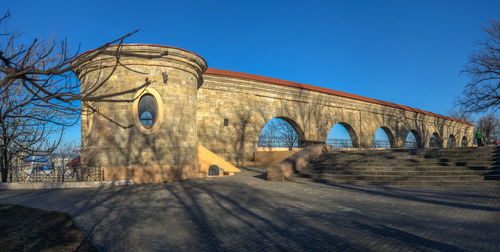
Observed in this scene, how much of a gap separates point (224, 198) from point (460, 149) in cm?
1039

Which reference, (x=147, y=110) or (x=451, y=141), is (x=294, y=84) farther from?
(x=451, y=141)

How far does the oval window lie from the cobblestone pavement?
12.5 feet

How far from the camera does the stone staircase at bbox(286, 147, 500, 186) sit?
10.1 metres

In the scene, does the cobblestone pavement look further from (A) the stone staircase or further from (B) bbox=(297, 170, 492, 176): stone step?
(B) bbox=(297, 170, 492, 176): stone step

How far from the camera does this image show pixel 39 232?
5.32 metres

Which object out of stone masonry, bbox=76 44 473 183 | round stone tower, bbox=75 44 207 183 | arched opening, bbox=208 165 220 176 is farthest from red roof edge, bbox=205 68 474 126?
arched opening, bbox=208 165 220 176

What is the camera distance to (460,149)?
12.7m

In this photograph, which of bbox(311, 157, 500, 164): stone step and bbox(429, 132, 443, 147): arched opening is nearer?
bbox(311, 157, 500, 164): stone step

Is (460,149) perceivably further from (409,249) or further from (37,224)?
(37,224)

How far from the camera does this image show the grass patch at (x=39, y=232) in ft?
15.0

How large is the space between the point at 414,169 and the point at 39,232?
1145 centimetres

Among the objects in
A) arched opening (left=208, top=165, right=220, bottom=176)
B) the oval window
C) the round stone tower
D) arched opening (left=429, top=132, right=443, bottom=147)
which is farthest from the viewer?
arched opening (left=429, top=132, right=443, bottom=147)

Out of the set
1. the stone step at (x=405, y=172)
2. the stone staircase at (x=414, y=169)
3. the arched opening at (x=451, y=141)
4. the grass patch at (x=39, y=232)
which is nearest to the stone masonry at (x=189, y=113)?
the grass patch at (x=39, y=232)

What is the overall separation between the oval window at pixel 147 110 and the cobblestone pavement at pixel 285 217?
3.82 m
